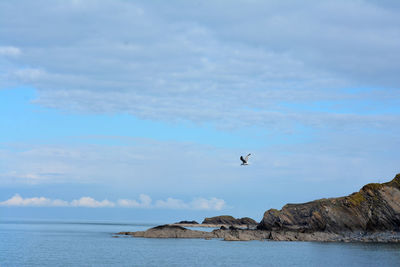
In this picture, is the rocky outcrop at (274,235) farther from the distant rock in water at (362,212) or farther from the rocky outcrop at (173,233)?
the distant rock in water at (362,212)

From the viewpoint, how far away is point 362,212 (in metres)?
90.4

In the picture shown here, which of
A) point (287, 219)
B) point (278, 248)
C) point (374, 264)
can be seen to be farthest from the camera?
point (287, 219)

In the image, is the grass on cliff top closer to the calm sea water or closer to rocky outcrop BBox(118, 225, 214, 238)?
the calm sea water

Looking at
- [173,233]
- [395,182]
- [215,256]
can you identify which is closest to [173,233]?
[173,233]

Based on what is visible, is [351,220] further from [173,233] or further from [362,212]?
[173,233]

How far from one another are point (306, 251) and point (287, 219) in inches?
1090

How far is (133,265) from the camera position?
59.9 metres

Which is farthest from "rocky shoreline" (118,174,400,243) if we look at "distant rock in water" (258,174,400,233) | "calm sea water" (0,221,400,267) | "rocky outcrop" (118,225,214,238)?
"rocky outcrop" (118,225,214,238)

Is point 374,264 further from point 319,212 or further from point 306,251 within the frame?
point 319,212

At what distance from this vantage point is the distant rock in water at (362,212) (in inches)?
3489

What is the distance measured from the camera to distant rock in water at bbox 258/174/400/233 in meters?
88.6

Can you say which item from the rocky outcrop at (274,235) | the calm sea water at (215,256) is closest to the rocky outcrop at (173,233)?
the rocky outcrop at (274,235)

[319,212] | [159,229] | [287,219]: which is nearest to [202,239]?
[159,229]

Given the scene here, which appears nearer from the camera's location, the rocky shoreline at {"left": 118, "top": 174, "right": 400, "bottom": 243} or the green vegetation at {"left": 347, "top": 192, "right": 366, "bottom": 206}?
the rocky shoreline at {"left": 118, "top": 174, "right": 400, "bottom": 243}
